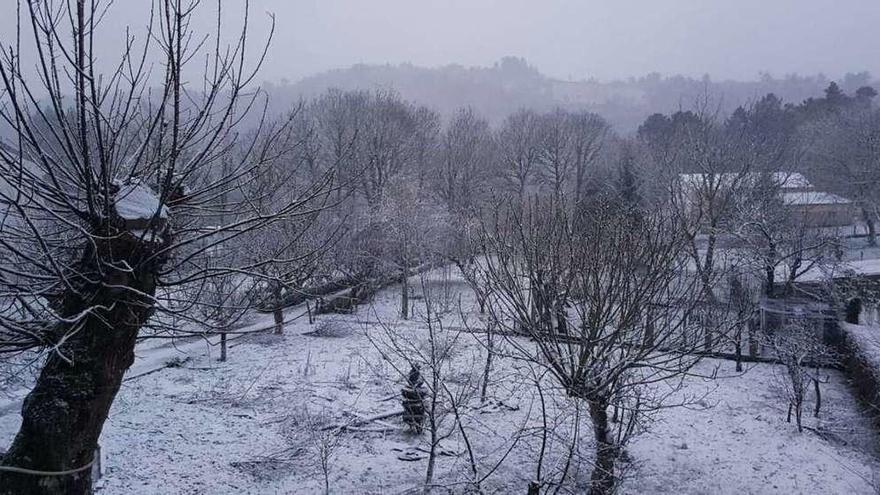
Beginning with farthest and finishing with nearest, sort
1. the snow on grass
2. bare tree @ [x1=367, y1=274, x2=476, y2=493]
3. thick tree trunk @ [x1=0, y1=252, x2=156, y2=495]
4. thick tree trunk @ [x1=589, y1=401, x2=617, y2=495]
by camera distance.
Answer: the snow on grass → bare tree @ [x1=367, y1=274, x2=476, y2=493] → thick tree trunk @ [x1=589, y1=401, x2=617, y2=495] → thick tree trunk @ [x1=0, y1=252, x2=156, y2=495]

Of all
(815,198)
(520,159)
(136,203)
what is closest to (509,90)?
(520,159)

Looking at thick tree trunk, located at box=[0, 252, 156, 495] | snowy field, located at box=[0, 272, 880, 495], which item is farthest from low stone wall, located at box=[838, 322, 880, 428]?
thick tree trunk, located at box=[0, 252, 156, 495]

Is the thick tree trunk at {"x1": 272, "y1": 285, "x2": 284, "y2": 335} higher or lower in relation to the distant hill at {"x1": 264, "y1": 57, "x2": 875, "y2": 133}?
lower

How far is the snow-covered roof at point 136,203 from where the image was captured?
361 cm

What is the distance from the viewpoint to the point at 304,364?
13773mm

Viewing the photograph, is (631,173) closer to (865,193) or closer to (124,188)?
(865,193)

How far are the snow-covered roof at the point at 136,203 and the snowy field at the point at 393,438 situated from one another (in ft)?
15.1

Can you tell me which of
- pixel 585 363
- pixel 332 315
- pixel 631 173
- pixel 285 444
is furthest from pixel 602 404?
pixel 631 173

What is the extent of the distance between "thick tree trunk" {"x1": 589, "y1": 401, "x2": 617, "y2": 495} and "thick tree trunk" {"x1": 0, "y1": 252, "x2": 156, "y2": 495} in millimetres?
5366

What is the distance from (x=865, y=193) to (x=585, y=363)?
3064 centimetres

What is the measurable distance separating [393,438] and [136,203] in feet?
24.3

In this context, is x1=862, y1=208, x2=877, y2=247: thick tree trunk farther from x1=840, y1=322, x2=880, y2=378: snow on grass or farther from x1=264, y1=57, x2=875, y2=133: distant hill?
x1=264, y1=57, x2=875, y2=133: distant hill

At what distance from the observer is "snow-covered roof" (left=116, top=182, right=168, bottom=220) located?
11.8ft

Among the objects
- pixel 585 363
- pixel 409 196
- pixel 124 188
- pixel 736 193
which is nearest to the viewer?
pixel 124 188
